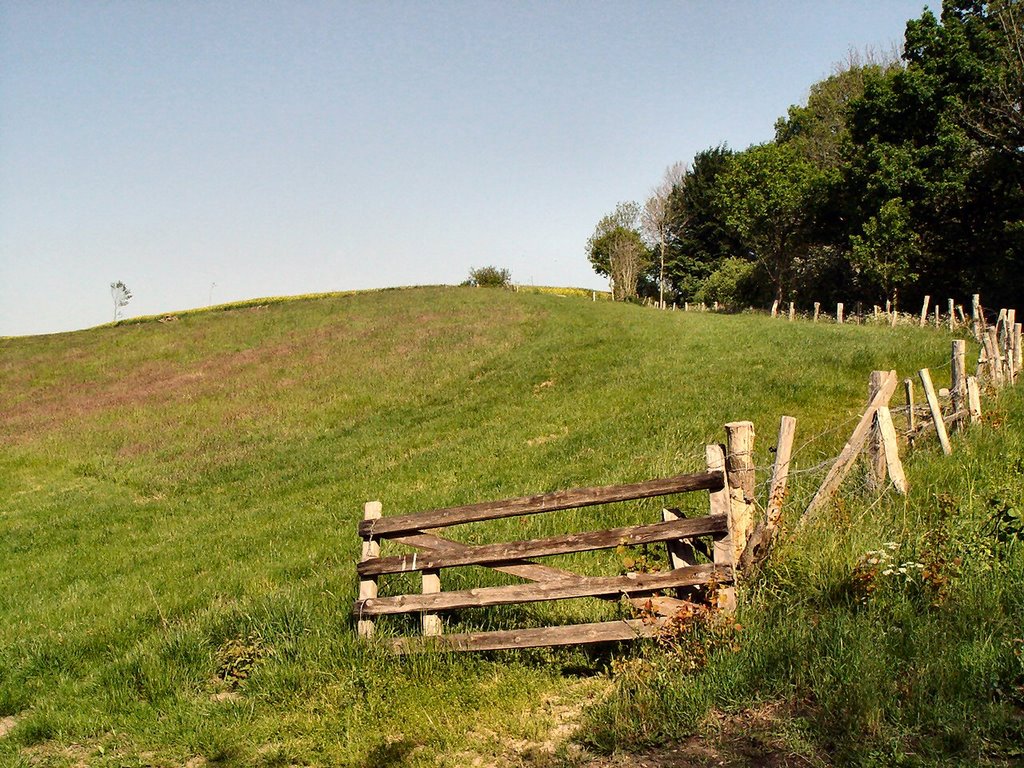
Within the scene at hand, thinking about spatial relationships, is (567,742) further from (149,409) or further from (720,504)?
(149,409)

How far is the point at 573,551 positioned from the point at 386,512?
26.2 feet

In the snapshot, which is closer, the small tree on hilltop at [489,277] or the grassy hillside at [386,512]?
the grassy hillside at [386,512]

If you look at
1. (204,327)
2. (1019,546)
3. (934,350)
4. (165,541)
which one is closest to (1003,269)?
(934,350)

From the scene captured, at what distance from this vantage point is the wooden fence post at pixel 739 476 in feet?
18.5

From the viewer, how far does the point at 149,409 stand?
2833cm

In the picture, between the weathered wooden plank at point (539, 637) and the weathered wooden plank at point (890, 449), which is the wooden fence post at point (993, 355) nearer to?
the weathered wooden plank at point (890, 449)

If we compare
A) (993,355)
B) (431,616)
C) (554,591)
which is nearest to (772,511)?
(554,591)

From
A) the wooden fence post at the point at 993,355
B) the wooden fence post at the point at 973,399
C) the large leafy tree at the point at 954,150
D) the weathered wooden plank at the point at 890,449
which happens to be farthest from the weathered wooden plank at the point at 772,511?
the large leafy tree at the point at 954,150

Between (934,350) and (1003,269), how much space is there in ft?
77.5

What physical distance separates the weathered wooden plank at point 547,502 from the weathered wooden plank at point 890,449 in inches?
113

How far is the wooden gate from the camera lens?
5578 millimetres

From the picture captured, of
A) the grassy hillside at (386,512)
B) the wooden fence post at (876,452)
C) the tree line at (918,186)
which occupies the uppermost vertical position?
the tree line at (918,186)

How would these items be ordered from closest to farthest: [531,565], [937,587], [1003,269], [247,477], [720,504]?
[937,587]
[720,504]
[531,565]
[247,477]
[1003,269]

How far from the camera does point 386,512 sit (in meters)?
13.1
